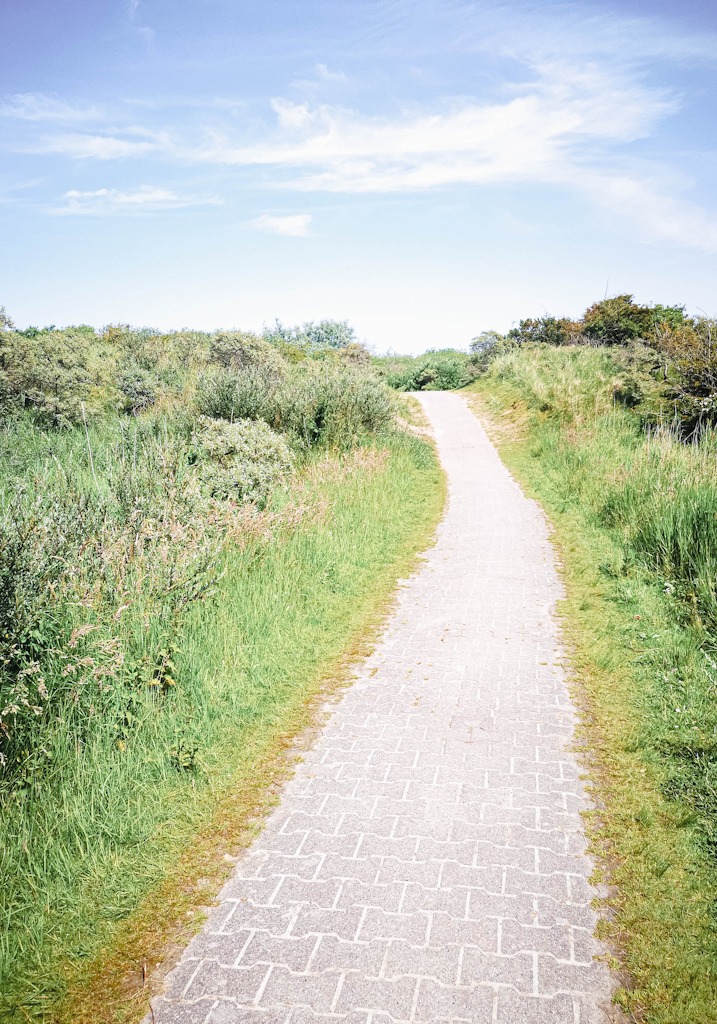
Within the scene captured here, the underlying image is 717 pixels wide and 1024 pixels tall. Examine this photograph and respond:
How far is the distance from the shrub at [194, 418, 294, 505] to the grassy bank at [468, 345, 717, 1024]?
470 cm

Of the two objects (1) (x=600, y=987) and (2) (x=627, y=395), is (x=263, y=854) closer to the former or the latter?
(1) (x=600, y=987)

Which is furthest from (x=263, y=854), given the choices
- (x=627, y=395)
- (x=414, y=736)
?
(x=627, y=395)

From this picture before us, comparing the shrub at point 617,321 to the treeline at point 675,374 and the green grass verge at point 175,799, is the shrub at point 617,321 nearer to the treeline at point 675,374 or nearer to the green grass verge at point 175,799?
the treeline at point 675,374

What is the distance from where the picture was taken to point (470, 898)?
132 inches

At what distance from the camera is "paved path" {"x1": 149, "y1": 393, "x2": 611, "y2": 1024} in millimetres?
2859

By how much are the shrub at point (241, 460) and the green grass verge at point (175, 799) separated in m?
1.69

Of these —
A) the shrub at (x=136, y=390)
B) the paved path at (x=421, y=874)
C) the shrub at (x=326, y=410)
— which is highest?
the shrub at (x=136, y=390)

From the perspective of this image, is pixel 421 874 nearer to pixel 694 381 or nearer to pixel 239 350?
pixel 694 381

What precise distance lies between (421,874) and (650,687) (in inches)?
114

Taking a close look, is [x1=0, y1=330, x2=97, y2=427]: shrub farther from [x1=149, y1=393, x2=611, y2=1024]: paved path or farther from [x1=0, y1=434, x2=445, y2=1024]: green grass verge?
[x1=149, y1=393, x2=611, y2=1024]: paved path

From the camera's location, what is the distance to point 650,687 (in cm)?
532

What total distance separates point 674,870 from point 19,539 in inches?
189

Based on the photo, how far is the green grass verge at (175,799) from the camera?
3043 millimetres

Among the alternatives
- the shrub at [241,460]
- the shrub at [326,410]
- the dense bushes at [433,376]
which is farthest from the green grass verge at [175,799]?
the dense bushes at [433,376]
